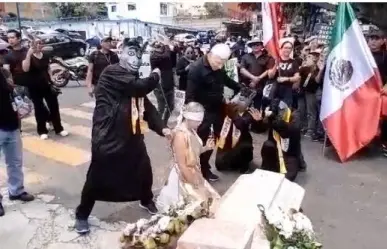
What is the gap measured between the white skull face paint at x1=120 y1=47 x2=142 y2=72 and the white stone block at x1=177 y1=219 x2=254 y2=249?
1.92 metres

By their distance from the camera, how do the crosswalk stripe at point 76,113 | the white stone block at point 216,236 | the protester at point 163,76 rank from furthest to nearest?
the crosswalk stripe at point 76,113 < the protester at point 163,76 < the white stone block at point 216,236

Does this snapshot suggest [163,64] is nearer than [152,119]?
No

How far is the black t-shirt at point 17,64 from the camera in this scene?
7.47 metres

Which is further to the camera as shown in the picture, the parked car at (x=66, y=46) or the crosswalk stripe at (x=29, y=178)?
the parked car at (x=66, y=46)

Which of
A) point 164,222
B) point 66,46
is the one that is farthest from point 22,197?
point 66,46

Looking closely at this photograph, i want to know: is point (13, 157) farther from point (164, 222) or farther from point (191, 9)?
point (191, 9)

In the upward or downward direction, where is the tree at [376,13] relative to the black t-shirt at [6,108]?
upward

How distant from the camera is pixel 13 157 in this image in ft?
16.6

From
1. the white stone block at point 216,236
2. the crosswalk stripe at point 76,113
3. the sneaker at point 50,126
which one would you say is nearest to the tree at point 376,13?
the crosswalk stripe at point 76,113

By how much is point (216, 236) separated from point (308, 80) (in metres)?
5.75

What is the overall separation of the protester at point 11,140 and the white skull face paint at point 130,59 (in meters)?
1.31

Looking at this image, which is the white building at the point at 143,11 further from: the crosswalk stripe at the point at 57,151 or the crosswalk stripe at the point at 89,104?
the crosswalk stripe at the point at 57,151

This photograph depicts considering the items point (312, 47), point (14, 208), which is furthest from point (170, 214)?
point (312, 47)

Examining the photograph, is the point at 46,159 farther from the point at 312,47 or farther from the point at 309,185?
the point at 312,47
